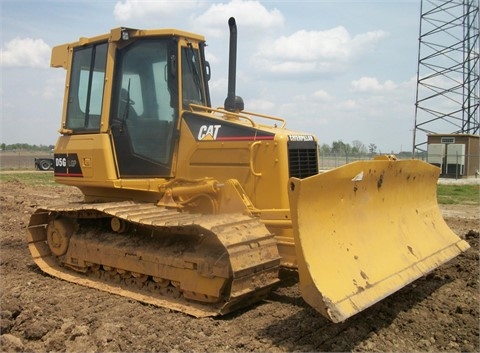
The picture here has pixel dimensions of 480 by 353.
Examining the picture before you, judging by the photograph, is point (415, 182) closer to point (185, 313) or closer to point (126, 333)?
point (185, 313)

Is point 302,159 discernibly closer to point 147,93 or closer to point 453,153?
point 147,93

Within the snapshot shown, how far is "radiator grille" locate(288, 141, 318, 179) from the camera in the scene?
611 cm

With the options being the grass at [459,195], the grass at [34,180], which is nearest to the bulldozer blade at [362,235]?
the grass at [459,195]

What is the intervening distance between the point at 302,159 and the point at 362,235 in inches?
52.9

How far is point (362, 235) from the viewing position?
5391 millimetres

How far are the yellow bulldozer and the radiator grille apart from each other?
0.9 inches

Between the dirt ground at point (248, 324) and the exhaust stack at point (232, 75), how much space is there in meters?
2.34

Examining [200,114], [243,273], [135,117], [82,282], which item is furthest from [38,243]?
[243,273]

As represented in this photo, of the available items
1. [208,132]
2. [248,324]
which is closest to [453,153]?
[208,132]

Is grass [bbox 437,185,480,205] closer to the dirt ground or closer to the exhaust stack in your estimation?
the dirt ground

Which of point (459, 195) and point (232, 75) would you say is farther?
point (459, 195)

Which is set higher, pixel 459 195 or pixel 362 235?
pixel 459 195

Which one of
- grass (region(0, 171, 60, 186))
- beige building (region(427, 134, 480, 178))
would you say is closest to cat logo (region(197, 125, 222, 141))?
grass (region(0, 171, 60, 186))

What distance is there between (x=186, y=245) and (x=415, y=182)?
3213mm
